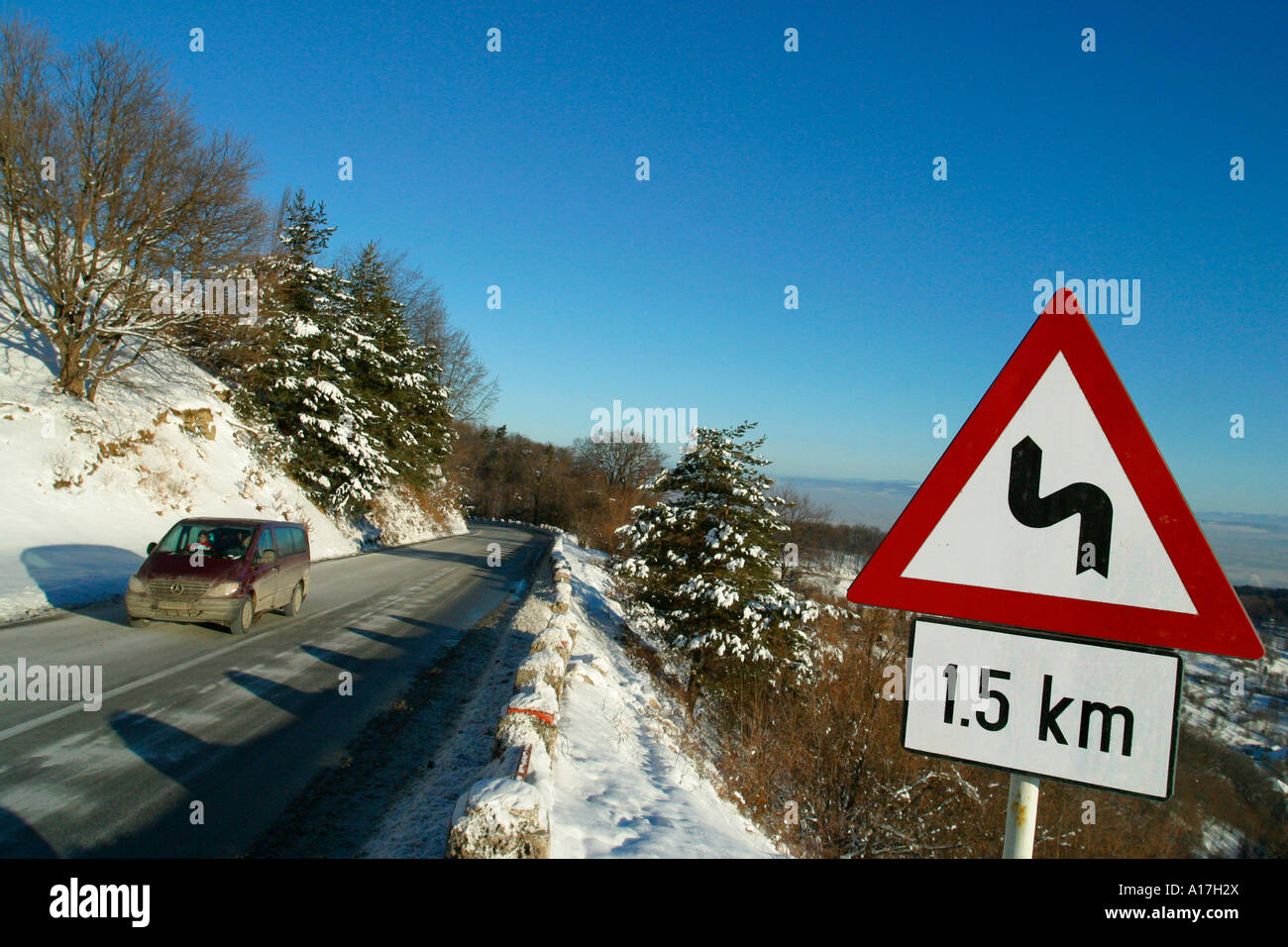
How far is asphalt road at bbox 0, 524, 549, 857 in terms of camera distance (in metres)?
4.45

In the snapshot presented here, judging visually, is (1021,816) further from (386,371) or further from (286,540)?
(386,371)

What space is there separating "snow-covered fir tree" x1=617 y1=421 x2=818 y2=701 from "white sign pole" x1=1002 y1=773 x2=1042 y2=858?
9780 millimetres

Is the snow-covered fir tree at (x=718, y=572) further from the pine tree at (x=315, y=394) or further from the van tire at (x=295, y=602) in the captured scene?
the pine tree at (x=315, y=394)

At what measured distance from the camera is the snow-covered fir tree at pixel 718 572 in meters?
11.9

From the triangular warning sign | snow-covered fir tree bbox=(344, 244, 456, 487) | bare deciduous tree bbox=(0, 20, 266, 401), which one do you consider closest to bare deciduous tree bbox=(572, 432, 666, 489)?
snow-covered fir tree bbox=(344, 244, 456, 487)

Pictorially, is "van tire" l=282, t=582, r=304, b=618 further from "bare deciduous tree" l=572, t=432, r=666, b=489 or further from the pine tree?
"bare deciduous tree" l=572, t=432, r=666, b=489

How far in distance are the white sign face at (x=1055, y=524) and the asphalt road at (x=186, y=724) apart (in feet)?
15.9

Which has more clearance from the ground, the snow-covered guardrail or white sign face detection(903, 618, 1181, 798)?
white sign face detection(903, 618, 1181, 798)

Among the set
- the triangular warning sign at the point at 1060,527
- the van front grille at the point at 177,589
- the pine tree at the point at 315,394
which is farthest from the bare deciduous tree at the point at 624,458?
the triangular warning sign at the point at 1060,527

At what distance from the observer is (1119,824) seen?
37.2 feet

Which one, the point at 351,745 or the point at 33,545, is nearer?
the point at 351,745
